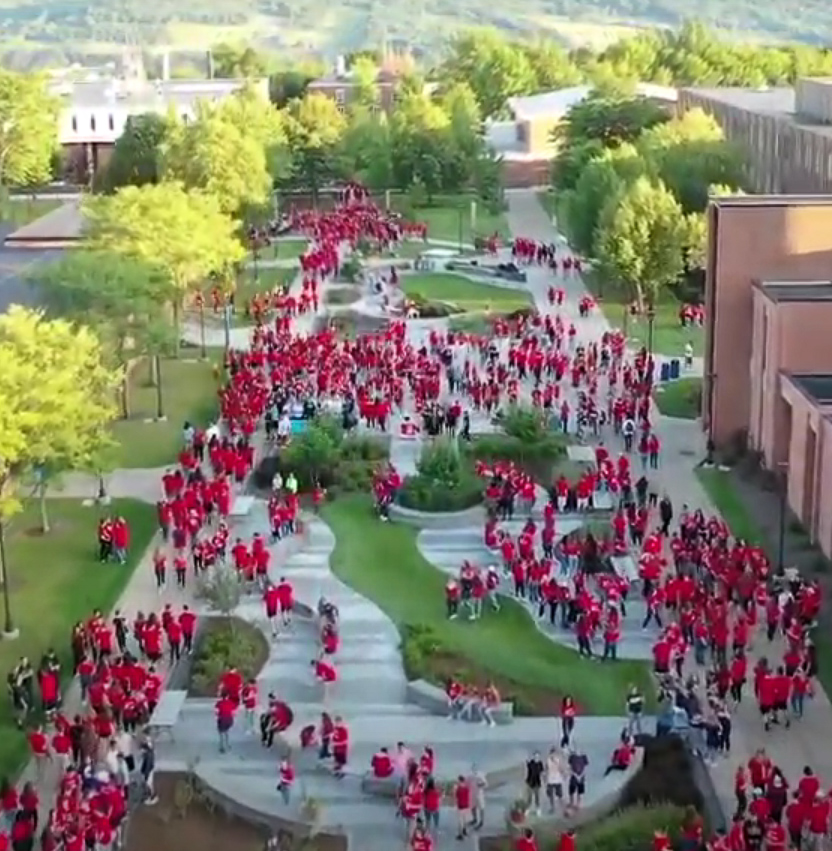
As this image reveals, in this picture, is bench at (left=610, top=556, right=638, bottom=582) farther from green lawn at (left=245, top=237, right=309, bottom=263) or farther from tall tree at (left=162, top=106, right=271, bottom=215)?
green lawn at (left=245, top=237, right=309, bottom=263)

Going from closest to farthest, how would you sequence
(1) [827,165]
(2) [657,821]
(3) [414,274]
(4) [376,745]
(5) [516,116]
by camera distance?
(2) [657,821]
(4) [376,745]
(1) [827,165]
(3) [414,274]
(5) [516,116]

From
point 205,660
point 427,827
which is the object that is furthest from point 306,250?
point 427,827

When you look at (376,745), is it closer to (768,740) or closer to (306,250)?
(768,740)

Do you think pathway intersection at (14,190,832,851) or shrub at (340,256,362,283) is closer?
pathway intersection at (14,190,832,851)

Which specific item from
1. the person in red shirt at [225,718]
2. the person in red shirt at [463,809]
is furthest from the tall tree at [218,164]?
the person in red shirt at [463,809]

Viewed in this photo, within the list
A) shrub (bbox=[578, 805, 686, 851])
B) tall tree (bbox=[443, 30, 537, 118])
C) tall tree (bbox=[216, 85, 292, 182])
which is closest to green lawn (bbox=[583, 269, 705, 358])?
tall tree (bbox=[216, 85, 292, 182])

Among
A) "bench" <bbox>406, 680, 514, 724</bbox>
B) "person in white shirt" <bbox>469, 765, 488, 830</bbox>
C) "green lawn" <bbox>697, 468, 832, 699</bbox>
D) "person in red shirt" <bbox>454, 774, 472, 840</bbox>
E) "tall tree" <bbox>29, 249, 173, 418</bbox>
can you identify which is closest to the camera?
"person in red shirt" <bbox>454, 774, 472, 840</bbox>

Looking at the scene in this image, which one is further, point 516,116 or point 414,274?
point 516,116

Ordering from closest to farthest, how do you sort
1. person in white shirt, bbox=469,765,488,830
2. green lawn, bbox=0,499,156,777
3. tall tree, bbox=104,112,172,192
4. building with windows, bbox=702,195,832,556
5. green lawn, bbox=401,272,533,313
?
person in white shirt, bbox=469,765,488,830, green lawn, bbox=0,499,156,777, building with windows, bbox=702,195,832,556, green lawn, bbox=401,272,533,313, tall tree, bbox=104,112,172,192
